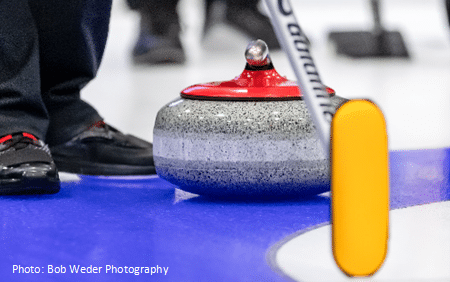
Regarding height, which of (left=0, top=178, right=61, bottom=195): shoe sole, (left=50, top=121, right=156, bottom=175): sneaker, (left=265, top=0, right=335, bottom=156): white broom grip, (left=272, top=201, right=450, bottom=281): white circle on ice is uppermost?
(left=265, top=0, right=335, bottom=156): white broom grip

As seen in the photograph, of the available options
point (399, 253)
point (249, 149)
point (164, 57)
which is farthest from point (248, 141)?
point (164, 57)

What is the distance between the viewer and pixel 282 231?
1.03 m

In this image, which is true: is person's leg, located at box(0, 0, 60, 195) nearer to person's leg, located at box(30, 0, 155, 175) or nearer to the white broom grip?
person's leg, located at box(30, 0, 155, 175)

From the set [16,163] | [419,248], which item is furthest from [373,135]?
[16,163]

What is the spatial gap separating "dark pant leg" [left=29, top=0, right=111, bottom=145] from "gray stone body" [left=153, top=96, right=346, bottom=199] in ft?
1.22

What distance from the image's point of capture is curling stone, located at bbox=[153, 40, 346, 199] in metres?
1.15

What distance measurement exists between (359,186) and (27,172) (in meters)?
0.76

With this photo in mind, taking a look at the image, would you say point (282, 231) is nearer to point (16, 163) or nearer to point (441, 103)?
point (16, 163)

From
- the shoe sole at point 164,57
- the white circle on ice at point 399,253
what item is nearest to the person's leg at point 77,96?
the white circle on ice at point 399,253

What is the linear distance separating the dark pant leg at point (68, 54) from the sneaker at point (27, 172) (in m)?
0.24

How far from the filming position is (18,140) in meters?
1.36

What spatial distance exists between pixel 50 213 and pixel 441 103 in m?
1.93

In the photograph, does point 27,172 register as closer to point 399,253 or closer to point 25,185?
point 25,185

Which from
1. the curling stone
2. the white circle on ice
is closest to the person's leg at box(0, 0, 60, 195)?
the curling stone
